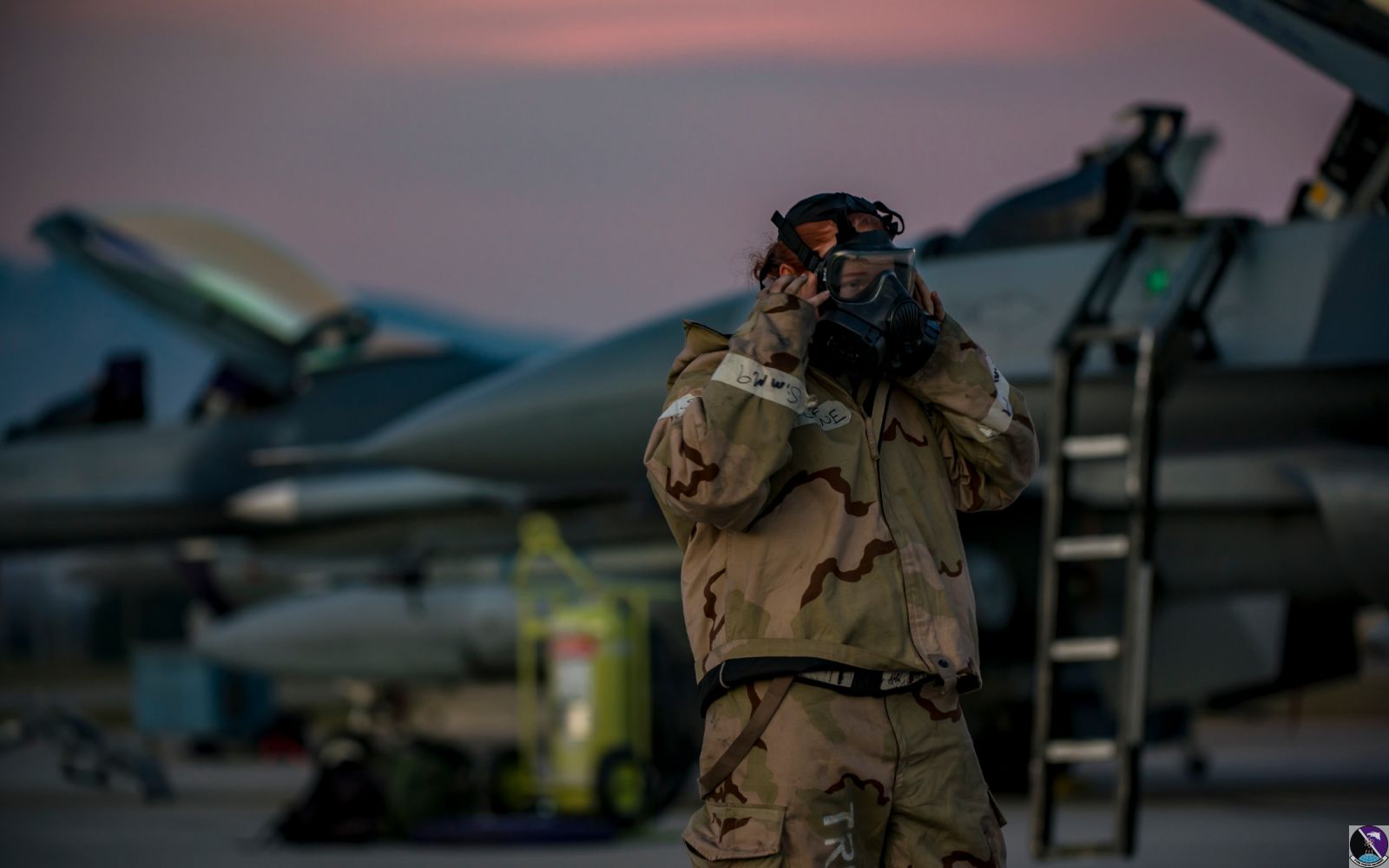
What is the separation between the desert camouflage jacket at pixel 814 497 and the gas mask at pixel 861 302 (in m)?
0.06

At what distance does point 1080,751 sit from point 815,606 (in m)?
3.96

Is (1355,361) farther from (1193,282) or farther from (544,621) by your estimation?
(544,621)

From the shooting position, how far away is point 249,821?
33.8 ft

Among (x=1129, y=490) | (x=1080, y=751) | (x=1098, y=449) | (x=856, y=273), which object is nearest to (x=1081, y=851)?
(x=1080, y=751)

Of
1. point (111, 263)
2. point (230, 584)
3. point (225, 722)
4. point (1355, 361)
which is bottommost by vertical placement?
point (225, 722)

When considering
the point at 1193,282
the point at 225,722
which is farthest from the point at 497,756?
the point at 225,722

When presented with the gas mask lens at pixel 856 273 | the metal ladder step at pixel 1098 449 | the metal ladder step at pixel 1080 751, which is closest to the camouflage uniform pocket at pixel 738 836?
the gas mask lens at pixel 856 273

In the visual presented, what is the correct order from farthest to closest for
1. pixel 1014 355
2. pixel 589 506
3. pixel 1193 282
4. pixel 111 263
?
pixel 111 263 < pixel 589 506 < pixel 1014 355 < pixel 1193 282

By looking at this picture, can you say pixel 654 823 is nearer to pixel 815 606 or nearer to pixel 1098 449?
pixel 1098 449

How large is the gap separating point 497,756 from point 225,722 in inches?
245

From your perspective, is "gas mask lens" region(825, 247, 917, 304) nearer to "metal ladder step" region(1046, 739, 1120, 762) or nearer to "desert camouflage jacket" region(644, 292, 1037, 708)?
"desert camouflage jacket" region(644, 292, 1037, 708)

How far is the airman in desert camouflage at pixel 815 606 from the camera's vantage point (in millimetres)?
2764

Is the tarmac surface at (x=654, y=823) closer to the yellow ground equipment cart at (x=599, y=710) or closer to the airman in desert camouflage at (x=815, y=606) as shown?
the yellow ground equipment cart at (x=599, y=710)

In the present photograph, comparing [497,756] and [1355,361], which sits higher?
[1355,361]
